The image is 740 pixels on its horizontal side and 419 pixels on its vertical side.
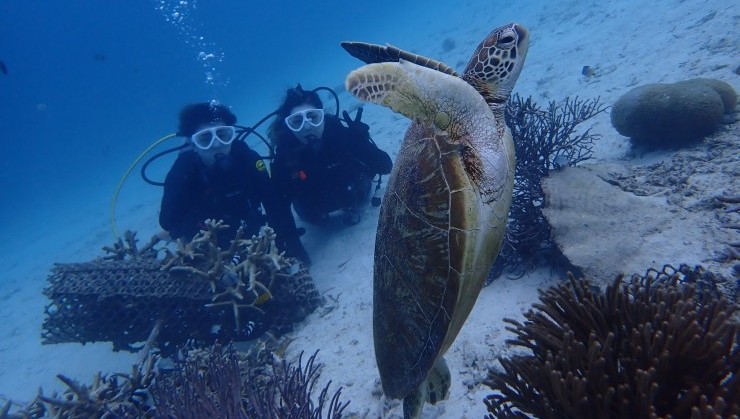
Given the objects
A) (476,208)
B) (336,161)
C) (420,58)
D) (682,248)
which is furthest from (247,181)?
(682,248)

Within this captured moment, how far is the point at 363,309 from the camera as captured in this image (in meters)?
4.67

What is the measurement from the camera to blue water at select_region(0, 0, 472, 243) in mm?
61281

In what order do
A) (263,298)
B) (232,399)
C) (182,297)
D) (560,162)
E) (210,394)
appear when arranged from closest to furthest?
1. (232,399)
2. (210,394)
3. (560,162)
4. (182,297)
5. (263,298)

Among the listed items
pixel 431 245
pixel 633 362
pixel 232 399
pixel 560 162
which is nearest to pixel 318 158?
pixel 560 162

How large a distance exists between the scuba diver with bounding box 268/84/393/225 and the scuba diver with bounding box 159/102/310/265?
43cm

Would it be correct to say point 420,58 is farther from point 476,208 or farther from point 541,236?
point 541,236

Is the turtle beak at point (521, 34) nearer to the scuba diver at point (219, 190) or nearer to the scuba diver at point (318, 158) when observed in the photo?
the scuba diver at point (318, 158)

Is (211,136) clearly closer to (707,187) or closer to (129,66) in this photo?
(707,187)

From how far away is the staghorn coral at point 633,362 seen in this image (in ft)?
4.69

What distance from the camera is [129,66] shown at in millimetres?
88312

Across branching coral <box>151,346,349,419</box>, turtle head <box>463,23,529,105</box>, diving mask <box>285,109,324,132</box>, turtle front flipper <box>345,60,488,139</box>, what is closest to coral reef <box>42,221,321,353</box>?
branching coral <box>151,346,349,419</box>

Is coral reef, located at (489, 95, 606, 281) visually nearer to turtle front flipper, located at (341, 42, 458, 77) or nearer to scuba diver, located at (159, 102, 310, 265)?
turtle front flipper, located at (341, 42, 458, 77)

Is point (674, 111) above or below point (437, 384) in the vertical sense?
above

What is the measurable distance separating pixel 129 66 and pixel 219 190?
104 meters
